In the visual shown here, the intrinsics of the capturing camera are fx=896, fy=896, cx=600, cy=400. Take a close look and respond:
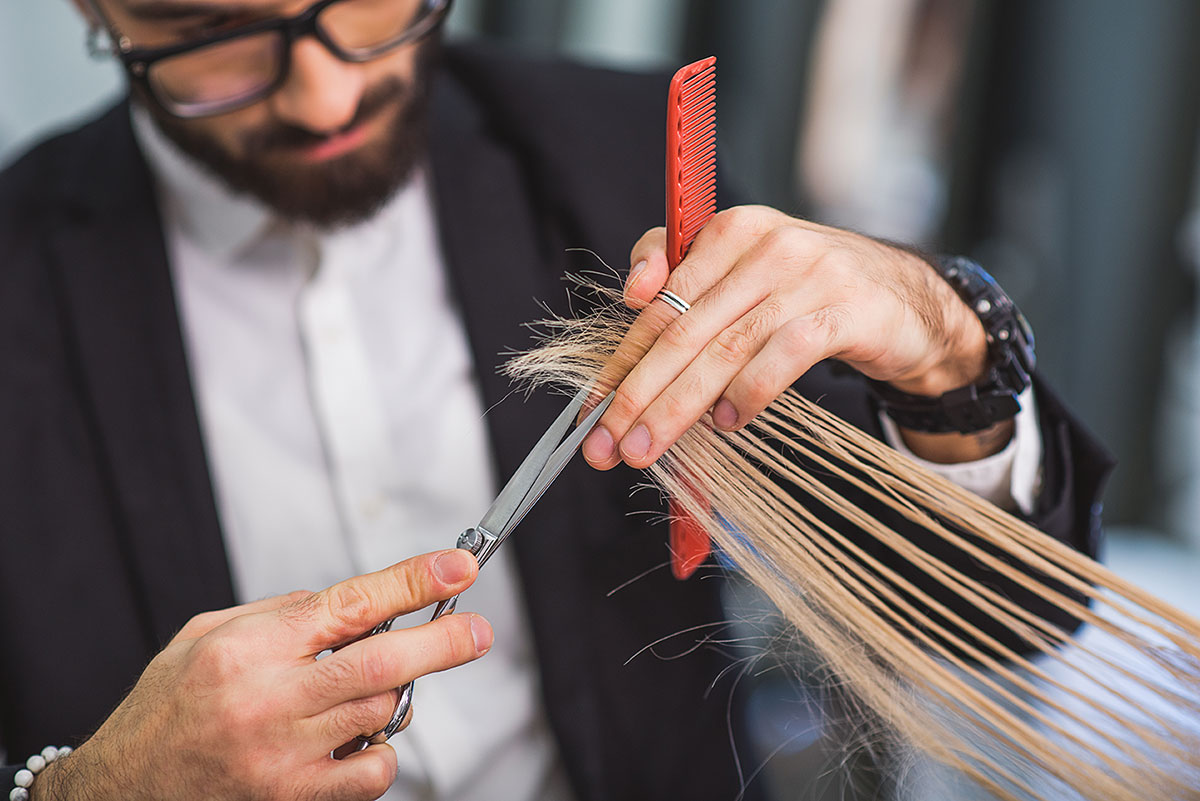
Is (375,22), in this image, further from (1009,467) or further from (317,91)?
(1009,467)

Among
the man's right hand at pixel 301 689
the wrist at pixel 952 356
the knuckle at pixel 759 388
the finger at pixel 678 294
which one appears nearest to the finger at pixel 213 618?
the man's right hand at pixel 301 689

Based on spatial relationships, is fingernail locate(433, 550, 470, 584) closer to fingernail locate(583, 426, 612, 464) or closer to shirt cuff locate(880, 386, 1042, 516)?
fingernail locate(583, 426, 612, 464)

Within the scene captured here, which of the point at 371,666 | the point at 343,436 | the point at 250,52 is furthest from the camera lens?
the point at 343,436

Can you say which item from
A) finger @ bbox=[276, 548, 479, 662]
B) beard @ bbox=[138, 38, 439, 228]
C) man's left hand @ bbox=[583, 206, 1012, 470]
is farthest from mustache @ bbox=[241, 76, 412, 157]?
finger @ bbox=[276, 548, 479, 662]

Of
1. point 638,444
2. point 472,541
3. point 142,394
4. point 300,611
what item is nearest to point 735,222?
point 638,444

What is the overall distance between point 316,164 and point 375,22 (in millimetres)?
Answer: 157

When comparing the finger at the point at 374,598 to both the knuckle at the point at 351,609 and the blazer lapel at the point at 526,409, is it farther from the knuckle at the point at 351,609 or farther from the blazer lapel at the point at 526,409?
the blazer lapel at the point at 526,409

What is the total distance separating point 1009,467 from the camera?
0.76m

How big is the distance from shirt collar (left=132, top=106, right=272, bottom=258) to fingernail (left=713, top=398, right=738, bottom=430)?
618mm

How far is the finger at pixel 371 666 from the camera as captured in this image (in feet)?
1.77

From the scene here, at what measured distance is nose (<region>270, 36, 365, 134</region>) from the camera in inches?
34.2

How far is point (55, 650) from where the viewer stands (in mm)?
889

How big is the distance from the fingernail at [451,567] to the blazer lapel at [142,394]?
434 mm

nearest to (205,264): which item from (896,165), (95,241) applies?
(95,241)
